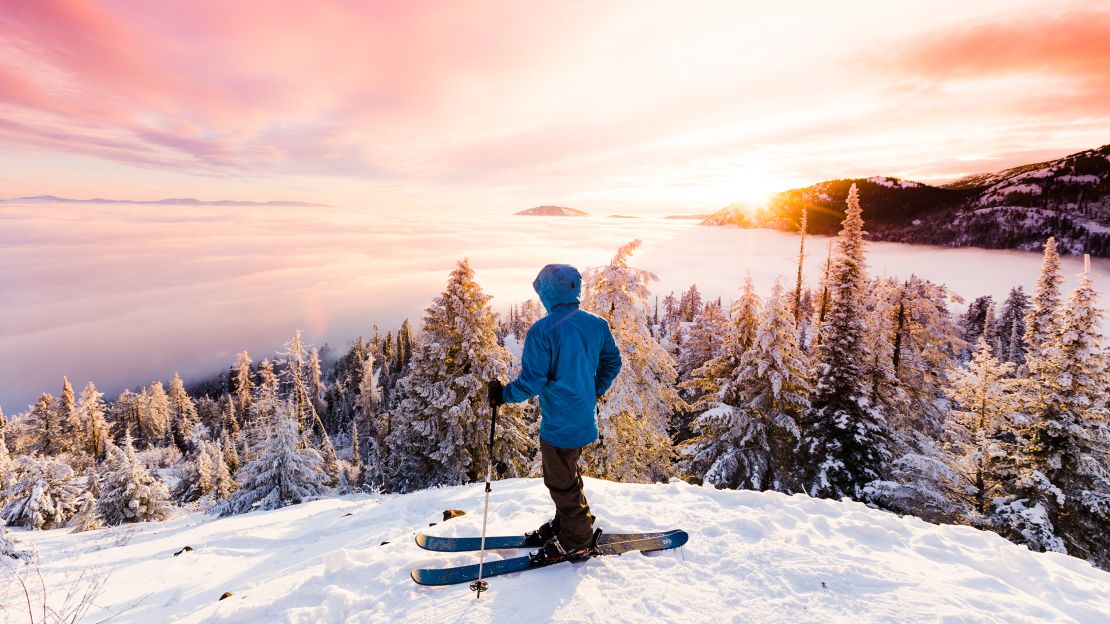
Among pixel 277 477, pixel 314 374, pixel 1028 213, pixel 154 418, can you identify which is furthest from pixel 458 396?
pixel 1028 213

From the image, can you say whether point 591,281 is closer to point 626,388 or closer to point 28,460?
point 626,388

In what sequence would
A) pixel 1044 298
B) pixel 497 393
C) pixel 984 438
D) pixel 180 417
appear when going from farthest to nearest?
pixel 180 417 < pixel 1044 298 < pixel 984 438 < pixel 497 393

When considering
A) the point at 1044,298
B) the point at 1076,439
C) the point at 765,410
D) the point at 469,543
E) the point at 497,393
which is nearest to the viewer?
the point at 497,393

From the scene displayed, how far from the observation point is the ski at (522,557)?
4.77 m

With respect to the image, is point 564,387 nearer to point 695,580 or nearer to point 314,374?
point 695,580

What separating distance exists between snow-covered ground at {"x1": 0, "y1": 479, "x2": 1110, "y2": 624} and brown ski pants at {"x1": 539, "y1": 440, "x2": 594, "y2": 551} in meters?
0.31

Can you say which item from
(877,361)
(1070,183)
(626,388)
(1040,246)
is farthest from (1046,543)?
(1070,183)

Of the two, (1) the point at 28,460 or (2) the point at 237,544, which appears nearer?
(2) the point at 237,544

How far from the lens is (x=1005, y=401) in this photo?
54.0 ft

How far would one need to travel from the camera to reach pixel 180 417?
88.8m

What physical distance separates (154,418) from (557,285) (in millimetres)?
107849

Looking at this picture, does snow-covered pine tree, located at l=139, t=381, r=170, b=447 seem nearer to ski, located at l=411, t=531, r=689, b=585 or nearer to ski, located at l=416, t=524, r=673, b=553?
ski, located at l=416, t=524, r=673, b=553

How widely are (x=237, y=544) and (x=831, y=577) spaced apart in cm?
1077

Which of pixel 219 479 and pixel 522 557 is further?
pixel 219 479
